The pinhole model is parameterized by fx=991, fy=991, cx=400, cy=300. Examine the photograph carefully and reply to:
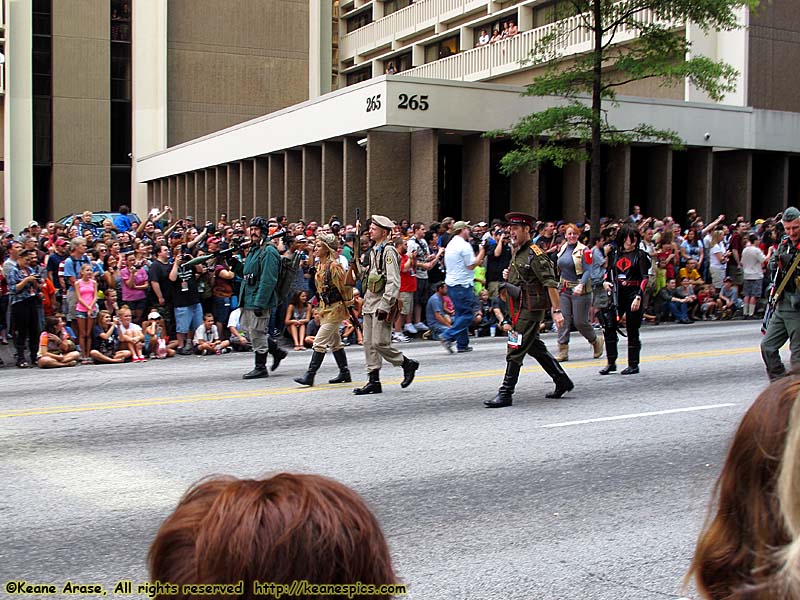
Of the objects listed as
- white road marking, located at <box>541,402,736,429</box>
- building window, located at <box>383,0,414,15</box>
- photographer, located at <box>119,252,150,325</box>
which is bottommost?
white road marking, located at <box>541,402,736,429</box>

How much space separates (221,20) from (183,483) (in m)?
45.8

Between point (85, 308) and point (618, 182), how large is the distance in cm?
1932

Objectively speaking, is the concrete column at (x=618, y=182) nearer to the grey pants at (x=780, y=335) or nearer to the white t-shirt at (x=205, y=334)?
the white t-shirt at (x=205, y=334)

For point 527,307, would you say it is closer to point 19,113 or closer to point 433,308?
point 433,308

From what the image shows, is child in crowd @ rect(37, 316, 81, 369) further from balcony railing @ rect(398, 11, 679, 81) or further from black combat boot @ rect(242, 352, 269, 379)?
balcony railing @ rect(398, 11, 679, 81)

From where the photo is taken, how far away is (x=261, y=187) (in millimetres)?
36250

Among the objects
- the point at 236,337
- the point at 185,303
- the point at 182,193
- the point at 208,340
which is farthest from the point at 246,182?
the point at 208,340

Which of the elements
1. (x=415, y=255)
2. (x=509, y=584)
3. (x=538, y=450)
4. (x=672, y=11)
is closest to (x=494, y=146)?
(x=672, y=11)

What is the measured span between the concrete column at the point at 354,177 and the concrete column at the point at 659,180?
30.0ft

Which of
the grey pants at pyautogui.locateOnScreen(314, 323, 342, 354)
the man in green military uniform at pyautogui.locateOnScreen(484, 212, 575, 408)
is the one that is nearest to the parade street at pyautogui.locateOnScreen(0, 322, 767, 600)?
the man in green military uniform at pyautogui.locateOnScreen(484, 212, 575, 408)

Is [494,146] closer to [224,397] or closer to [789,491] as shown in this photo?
[224,397]

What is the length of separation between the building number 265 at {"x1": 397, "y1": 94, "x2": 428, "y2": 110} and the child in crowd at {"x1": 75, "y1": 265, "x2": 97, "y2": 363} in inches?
503

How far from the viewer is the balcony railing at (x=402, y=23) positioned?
4662 cm

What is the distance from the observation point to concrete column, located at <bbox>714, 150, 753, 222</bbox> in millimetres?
32531
